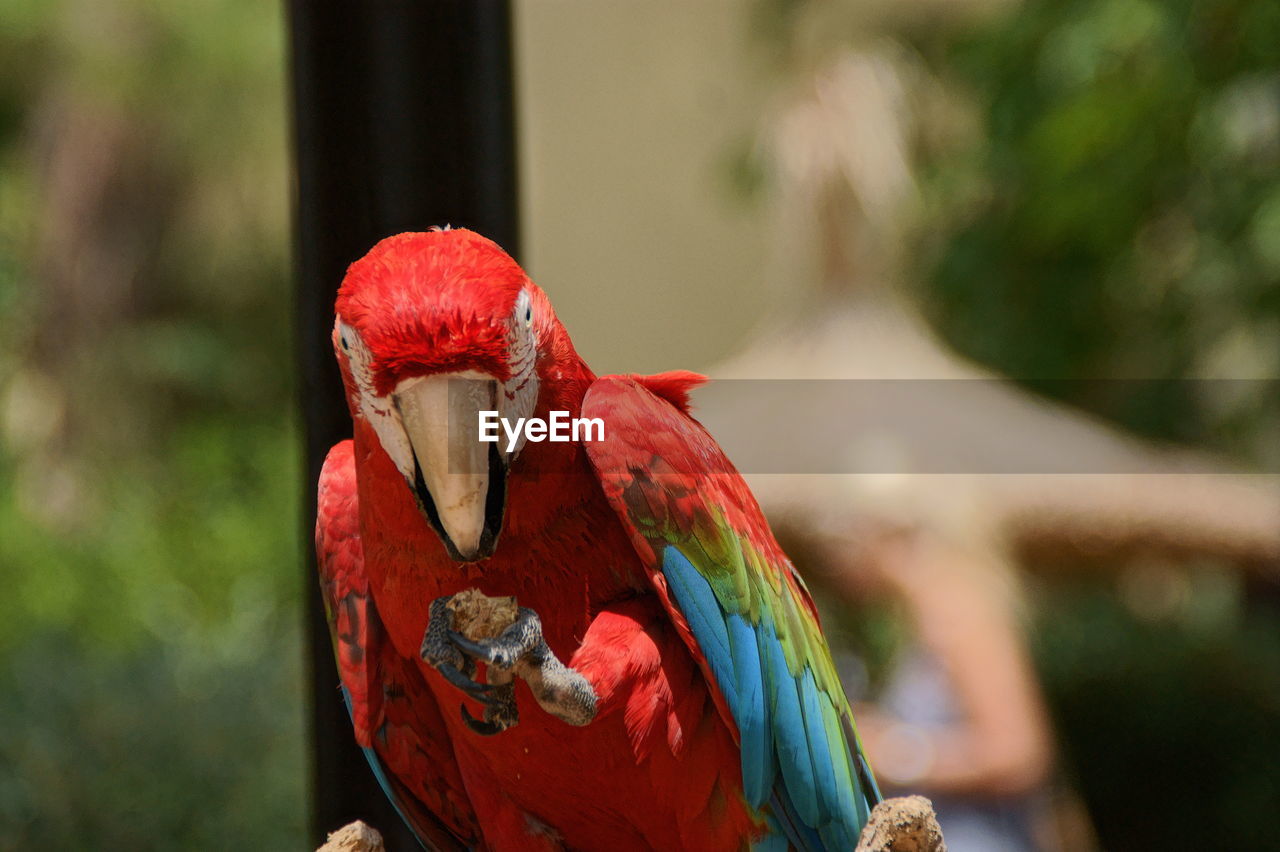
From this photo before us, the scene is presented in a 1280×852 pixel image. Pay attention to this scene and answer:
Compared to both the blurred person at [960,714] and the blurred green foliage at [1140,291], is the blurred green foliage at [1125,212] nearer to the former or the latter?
the blurred green foliage at [1140,291]

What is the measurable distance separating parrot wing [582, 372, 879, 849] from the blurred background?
0.36 feet

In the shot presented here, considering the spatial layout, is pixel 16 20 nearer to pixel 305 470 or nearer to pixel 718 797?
pixel 305 470

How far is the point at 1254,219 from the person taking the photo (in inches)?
95.9

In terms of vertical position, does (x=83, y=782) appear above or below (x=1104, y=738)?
above

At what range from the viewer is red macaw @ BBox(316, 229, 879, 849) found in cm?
74

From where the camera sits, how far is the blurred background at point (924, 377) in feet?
7.95

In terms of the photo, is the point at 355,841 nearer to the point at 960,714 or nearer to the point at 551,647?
the point at 551,647

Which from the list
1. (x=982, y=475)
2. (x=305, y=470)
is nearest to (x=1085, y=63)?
(x=982, y=475)

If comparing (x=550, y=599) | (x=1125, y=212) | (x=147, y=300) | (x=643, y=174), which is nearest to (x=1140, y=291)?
(x=1125, y=212)

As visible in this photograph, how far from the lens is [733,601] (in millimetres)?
966

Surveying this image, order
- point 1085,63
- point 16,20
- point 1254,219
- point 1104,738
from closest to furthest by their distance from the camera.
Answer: point 1254,219 → point 1085,63 → point 1104,738 → point 16,20

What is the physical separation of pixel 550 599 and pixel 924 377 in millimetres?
2497

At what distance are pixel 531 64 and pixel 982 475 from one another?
5.26 feet

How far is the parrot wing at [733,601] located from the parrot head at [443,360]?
0.52 feet
